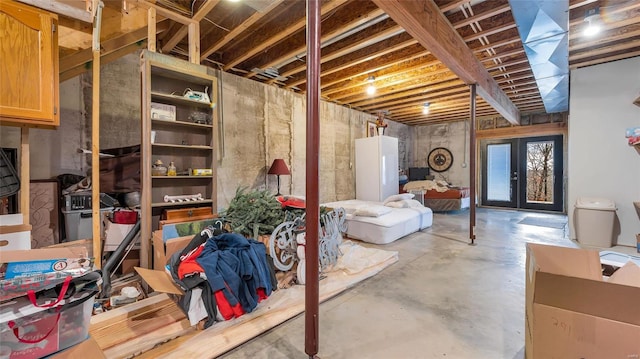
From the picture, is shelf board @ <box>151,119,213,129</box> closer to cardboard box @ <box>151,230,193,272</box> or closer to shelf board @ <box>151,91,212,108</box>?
shelf board @ <box>151,91,212,108</box>

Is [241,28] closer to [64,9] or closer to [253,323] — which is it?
[64,9]

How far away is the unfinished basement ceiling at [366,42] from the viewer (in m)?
2.73

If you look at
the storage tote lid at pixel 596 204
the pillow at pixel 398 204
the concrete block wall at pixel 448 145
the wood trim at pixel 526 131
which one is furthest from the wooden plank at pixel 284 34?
the concrete block wall at pixel 448 145

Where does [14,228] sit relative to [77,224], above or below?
above

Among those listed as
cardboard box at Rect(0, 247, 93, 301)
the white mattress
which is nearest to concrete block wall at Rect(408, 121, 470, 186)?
the white mattress

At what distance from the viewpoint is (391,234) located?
407 centimetres

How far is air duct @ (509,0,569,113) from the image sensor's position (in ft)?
6.98

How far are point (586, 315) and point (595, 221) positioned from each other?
13.9ft

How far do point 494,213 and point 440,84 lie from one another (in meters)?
4.02

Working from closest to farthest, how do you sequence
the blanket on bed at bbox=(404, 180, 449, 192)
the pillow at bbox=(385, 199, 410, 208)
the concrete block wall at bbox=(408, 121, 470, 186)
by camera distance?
the pillow at bbox=(385, 199, 410, 208) → the blanket on bed at bbox=(404, 180, 449, 192) → the concrete block wall at bbox=(408, 121, 470, 186)

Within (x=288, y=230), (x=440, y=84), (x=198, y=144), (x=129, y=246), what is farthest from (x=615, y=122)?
(x=129, y=246)

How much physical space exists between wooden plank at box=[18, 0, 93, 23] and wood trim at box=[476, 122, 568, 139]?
8.76 metres

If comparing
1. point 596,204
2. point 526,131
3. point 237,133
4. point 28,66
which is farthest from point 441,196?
point 28,66

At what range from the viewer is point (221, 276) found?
1.86 m
